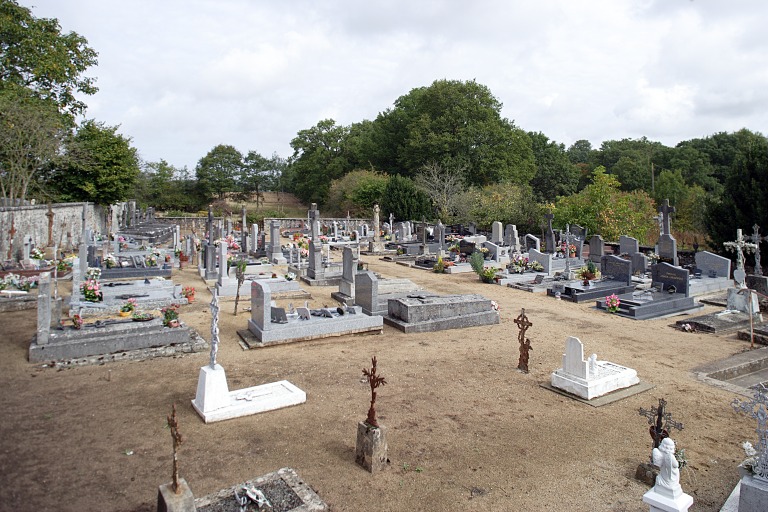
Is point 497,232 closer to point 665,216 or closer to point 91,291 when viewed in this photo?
point 665,216

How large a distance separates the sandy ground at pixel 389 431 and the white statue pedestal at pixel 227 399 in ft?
0.49

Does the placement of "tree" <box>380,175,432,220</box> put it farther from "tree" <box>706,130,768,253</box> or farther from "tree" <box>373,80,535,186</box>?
"tree" <box>706,130,768,253</box>

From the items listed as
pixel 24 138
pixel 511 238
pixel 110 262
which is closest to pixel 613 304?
pixel 511 238

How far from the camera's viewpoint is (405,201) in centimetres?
3903

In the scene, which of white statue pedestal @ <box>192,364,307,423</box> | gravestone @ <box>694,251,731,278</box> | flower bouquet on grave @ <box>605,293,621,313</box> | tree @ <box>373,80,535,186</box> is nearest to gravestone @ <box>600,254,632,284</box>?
flower bouquet on grave @ <box>605,293,621,313</box>

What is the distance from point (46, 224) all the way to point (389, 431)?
81.7 feet

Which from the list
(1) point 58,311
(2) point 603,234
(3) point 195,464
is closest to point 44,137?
(1) point 58,311

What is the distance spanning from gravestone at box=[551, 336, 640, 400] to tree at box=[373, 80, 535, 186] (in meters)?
36.0

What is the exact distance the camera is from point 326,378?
8586 mm

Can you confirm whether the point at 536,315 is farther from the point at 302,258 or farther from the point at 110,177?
the point at 110,177

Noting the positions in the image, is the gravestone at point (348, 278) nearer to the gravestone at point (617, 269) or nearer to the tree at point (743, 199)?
the gravestone at point (617, 269)

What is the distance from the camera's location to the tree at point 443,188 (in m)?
37.8

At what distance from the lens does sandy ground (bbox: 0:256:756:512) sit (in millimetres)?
5309

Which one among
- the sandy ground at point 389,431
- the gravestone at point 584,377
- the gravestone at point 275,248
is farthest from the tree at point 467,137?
the gravestone at point 584,377
